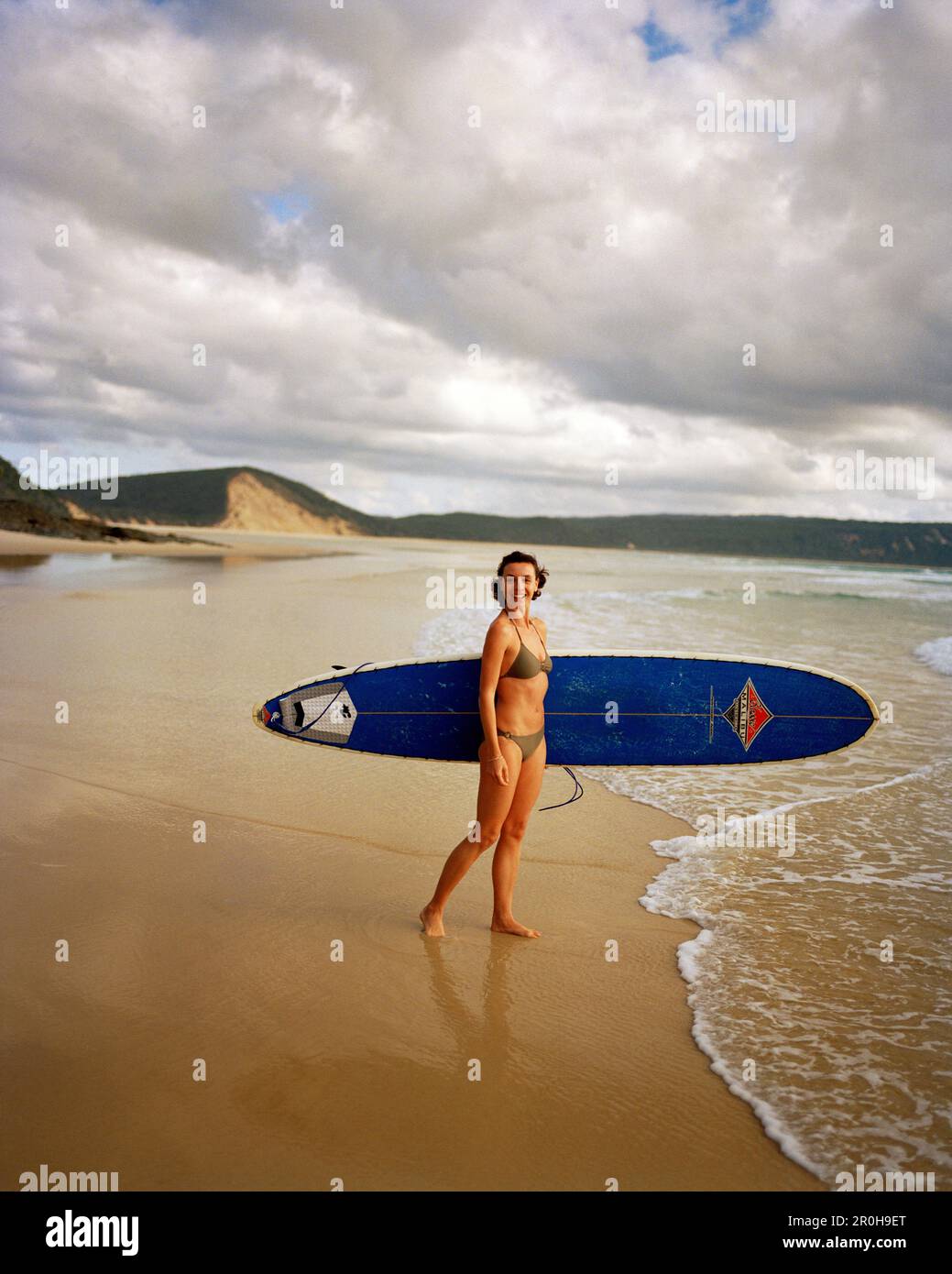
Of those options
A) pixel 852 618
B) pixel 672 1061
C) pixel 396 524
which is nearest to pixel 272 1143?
pixel 672 1061

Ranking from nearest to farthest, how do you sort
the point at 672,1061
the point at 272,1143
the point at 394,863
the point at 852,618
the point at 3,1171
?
the point at 3,1171, the point at 272,1143, the point at 672,1061, the point at 394,863, the point at 852,618

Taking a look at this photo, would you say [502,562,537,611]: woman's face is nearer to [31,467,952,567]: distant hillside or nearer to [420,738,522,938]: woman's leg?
[420,738,522,938]: woman's leg

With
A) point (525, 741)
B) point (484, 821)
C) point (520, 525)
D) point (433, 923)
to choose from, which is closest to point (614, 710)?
point (525, 741)

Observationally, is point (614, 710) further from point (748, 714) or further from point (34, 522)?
point (34, 522)

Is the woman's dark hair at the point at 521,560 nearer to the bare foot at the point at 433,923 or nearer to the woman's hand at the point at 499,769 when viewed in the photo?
the woman's hand at the point at 499,769

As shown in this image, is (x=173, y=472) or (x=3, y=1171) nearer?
(x=3, y=1171)

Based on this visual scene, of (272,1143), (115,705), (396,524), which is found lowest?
(272,1143)

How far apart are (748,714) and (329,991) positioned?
2.78 meters

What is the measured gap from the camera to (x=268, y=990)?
2949mm

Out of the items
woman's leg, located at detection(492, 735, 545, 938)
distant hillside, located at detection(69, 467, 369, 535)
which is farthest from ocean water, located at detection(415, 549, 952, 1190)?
distant hillside, located at detection(69, 467, 369, 535)

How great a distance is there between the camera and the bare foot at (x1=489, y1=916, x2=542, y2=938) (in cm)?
347

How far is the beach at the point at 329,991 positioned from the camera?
2.21 m

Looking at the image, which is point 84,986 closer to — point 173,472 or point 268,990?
point 268,990
